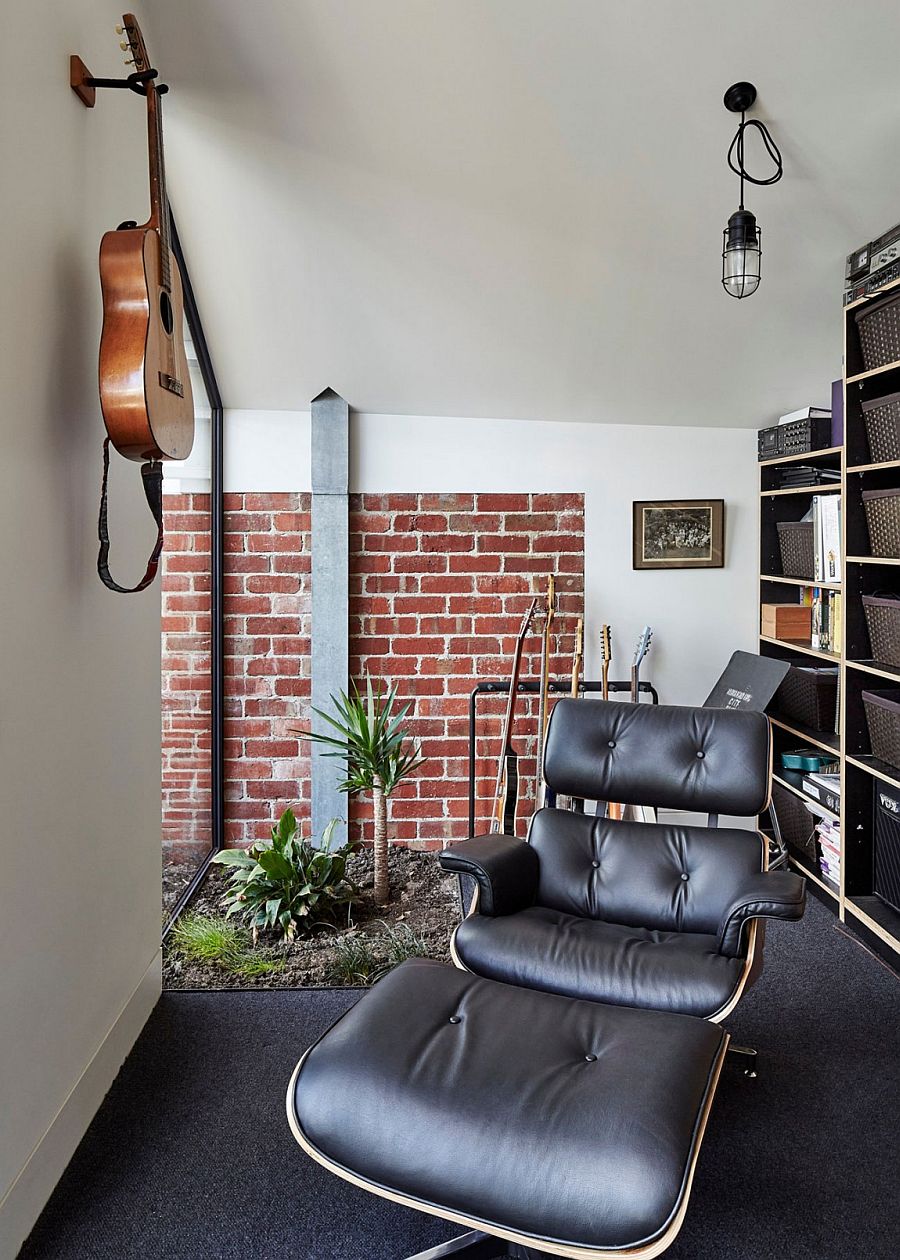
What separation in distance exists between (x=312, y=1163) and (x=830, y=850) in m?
2.12

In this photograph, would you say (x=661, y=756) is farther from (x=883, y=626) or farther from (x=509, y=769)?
(x=883, y=626)

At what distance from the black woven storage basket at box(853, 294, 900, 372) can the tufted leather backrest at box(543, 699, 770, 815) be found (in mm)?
1208

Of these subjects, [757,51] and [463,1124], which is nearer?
[463,1124]

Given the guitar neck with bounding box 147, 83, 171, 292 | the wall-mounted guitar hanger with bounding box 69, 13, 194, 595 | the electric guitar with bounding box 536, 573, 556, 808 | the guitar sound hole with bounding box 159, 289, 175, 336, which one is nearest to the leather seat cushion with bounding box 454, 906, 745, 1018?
the wall-mounted guitar hanger with bounding box 69, 13, 194, 595

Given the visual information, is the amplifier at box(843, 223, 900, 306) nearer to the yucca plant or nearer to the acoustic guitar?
the acoustic guitar

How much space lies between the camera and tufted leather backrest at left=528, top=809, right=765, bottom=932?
2.30m

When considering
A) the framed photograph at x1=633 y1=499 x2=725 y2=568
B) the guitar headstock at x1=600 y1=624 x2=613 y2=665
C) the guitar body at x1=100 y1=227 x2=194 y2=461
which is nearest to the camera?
the guitar body at x1=100 y1=227 x2=194 y2=461

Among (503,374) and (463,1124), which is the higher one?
A: (503,374)

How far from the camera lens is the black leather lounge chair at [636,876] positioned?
1.99m

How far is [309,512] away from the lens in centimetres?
375

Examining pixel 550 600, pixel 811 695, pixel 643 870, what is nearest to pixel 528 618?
pixel 550 600

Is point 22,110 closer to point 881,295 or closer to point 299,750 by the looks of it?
point 881,295

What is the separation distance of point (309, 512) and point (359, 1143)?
8.69 ft

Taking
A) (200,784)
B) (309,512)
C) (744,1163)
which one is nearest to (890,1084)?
(744,1163)
